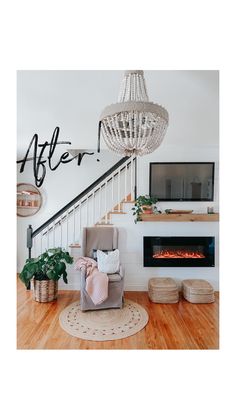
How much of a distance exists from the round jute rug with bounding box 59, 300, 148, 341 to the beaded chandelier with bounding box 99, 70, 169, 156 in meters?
1.76

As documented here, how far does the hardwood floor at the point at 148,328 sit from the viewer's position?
194 centimetres

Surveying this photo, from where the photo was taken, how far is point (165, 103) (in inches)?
81.0

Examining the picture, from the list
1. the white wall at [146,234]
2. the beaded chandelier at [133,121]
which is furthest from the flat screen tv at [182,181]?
the beaded chandelier at [133,121]

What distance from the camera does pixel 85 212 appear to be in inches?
136

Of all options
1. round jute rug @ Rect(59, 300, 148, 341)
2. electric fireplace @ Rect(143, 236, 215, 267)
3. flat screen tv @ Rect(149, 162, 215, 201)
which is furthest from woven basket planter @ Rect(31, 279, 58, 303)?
flat screen tv @ Rect(149, 162, 215, 201)

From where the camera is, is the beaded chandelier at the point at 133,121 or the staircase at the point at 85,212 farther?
the staircase at the point at 85,212

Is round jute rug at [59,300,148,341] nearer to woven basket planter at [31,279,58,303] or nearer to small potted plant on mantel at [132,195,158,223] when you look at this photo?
woven basket planter at [31,279,58,303]

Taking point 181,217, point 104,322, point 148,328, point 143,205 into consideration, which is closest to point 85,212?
point 143,205

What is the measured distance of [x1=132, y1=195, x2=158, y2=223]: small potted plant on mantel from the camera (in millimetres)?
3148

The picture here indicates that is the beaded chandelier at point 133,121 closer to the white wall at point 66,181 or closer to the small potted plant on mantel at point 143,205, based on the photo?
the small potted plant on mantel at point 143,205

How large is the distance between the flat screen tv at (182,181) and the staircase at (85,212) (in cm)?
34

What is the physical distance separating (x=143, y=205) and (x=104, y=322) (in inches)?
64.5
